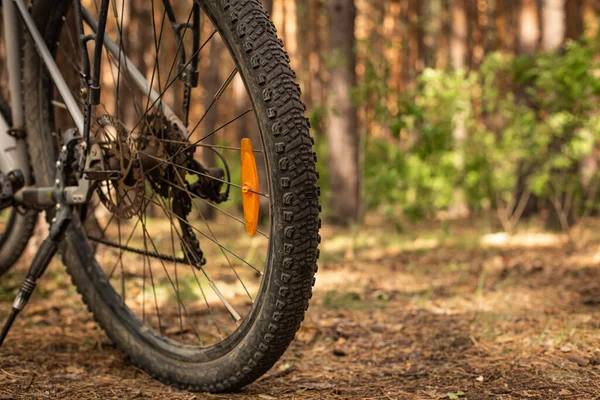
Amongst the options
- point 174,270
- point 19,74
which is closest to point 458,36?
point 174,270

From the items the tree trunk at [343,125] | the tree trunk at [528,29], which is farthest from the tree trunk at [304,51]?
the tree trunk at [528,29]

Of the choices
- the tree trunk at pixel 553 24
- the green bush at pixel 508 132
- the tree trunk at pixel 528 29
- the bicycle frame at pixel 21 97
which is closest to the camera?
the bicycle frame at pixel 21 97

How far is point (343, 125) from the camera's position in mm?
9586

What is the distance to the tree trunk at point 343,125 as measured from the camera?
9211mm

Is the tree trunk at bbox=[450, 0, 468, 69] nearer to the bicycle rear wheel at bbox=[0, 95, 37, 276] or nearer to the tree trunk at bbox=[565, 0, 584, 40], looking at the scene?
the tree trunk at bbox=[565, 0, 584, 40]

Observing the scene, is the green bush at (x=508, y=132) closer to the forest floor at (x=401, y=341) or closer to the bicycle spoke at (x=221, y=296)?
the forest floor at (x=401, y=341)

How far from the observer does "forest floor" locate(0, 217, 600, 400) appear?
2410 mm

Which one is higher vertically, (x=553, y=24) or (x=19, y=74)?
(x=553, y=24)

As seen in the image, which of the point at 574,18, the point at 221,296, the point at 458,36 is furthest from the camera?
the point at 574,18

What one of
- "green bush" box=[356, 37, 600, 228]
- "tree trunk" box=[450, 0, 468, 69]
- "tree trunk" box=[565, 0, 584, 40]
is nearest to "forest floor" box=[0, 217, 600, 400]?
"green bush" box=[356, 37, 600, 228]

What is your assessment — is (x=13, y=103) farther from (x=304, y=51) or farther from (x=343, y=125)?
(x=304, y=51)

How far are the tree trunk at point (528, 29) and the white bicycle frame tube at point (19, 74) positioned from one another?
7.55 metres

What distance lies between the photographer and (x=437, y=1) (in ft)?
68.2

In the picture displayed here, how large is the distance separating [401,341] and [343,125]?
21.8 feet
